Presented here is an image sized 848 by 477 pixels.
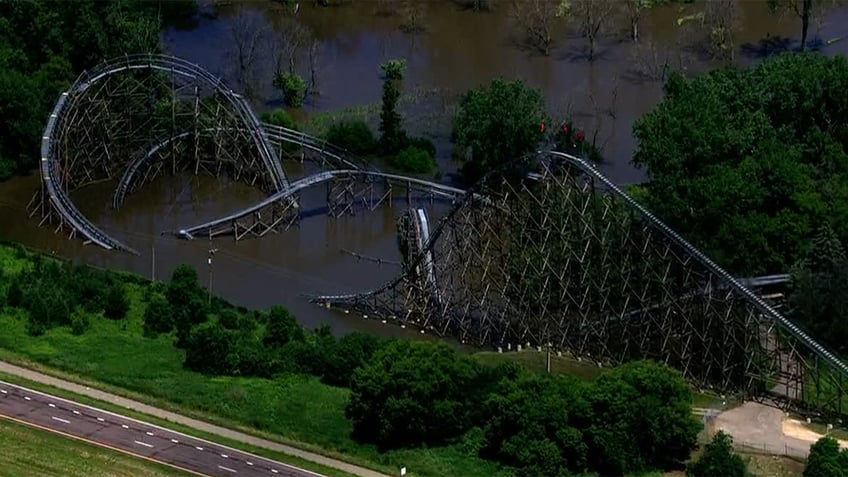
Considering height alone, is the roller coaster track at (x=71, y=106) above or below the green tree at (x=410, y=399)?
above

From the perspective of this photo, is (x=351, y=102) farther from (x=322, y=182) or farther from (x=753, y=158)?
(x=753, y=158)

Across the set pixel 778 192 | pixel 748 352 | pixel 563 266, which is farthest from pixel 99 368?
pixel 778 192

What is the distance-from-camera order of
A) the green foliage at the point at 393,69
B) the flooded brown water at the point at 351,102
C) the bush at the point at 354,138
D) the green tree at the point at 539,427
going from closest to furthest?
the green tree at the point at 539,427, the flooded brown water at the point at 351,102, the bush at the point at 354,138, the green foliage at the point at 393,69

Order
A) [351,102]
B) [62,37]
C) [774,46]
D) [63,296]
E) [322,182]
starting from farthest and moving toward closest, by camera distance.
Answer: [774,46]
[351,102]
[62,37]
[322,182]
[63,296]

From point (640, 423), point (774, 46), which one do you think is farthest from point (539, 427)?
point (774, 46)

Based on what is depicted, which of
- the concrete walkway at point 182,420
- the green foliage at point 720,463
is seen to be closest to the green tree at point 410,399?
the concrete walkway at point 182,420

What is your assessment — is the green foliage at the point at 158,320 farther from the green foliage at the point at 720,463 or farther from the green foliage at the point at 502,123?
the green foliage at the point at 720,463

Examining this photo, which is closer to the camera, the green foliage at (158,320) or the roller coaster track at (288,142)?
the green foliage at (158,320)
